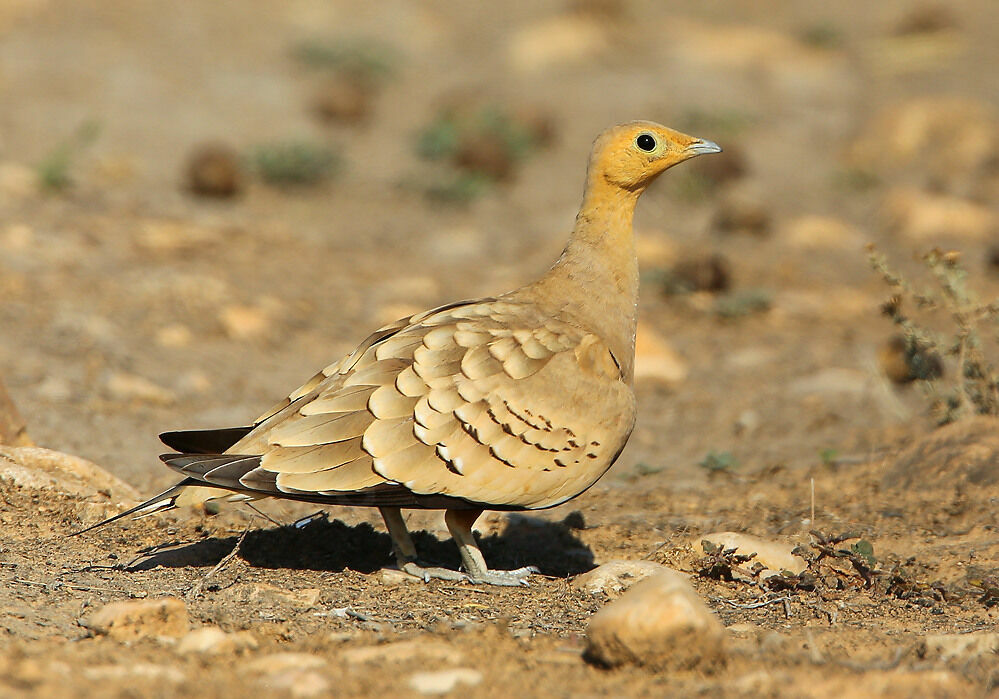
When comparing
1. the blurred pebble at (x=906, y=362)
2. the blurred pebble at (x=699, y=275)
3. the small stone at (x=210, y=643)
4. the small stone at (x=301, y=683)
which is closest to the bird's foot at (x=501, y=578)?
the small stone at (x=210, y=643)

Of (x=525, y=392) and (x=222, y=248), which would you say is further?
(x=222, y=248)

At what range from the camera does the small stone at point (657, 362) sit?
9492 millimetres

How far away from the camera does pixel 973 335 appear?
6.78 m

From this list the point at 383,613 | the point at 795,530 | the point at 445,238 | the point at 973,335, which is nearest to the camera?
the point at 383,613

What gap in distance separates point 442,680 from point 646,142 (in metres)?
3.07

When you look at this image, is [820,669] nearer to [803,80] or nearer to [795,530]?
[795,530]

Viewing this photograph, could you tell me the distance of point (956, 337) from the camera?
6938 millimetres

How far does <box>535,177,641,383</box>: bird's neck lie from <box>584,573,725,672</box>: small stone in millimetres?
1888

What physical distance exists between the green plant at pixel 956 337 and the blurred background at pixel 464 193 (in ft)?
0.74

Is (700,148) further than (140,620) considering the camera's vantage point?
Yes

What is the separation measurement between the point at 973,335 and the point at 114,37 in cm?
1405

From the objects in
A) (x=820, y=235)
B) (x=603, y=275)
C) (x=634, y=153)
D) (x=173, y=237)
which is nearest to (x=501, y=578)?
(x=603, y=275)

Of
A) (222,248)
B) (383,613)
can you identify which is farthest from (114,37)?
(383,613)

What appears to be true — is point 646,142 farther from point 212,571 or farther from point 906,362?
point 212,571
